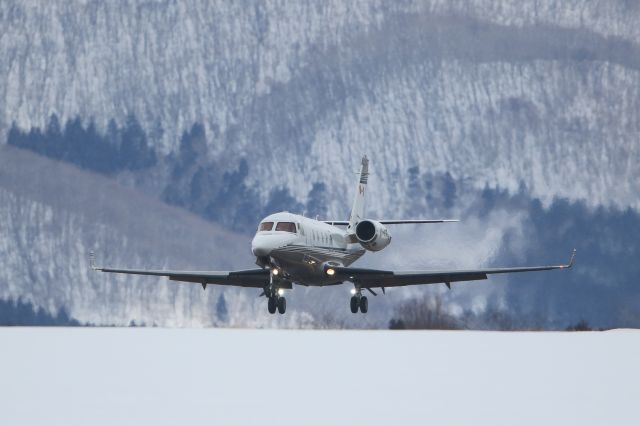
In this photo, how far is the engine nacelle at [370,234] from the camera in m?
70.1

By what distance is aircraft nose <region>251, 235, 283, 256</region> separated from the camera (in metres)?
58.2

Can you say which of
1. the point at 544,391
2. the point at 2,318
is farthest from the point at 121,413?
the point at 2,318

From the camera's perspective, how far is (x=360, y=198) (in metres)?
81.1

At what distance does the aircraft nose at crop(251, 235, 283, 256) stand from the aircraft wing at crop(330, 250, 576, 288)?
5760 mm

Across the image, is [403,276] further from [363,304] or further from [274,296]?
[274,296]

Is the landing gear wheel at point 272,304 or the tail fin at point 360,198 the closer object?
the landing gear wheel at point 272,304

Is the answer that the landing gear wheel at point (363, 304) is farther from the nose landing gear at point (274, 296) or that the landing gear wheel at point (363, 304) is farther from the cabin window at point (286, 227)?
the cabin window at point (286, 227)

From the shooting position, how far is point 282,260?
59.4 metres

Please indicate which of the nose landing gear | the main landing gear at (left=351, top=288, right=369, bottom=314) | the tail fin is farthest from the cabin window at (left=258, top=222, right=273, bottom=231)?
the tail fin

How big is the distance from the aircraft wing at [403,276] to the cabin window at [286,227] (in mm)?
4206

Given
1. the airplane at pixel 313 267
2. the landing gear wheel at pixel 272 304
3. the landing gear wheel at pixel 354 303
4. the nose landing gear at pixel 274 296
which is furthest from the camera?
the landing gear wheel at pixel 354 303

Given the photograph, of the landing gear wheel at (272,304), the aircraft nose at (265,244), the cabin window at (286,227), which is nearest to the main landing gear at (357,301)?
the landing gear wheel at (272,304)

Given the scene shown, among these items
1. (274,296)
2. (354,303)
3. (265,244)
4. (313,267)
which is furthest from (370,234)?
(265,244)

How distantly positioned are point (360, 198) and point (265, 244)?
23427 mm
